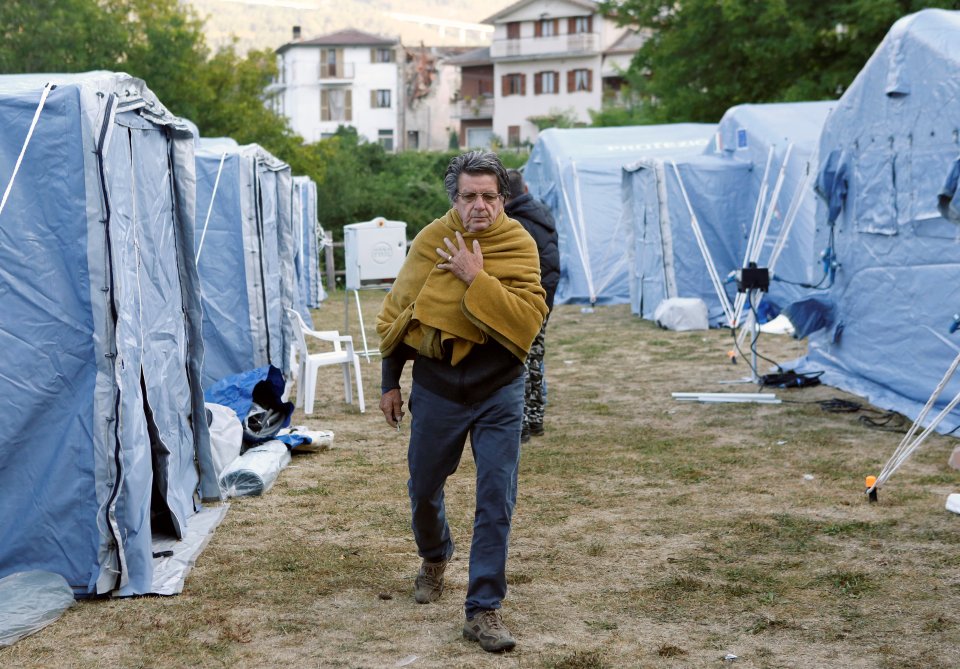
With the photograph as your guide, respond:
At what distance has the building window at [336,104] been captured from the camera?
7012 cm

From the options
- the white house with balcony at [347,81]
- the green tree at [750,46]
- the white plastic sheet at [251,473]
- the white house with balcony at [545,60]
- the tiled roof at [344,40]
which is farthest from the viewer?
the white house with balcony at [347,81]

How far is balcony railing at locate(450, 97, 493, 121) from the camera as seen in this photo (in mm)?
64688

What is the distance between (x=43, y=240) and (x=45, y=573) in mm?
1392

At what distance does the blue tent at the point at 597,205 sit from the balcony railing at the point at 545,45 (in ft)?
137

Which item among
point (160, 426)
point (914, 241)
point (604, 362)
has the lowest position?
point (604, 362)

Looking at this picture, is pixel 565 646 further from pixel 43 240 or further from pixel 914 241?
pixel 914 241

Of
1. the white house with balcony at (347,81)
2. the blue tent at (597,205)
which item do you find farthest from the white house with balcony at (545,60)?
the blue tent at (597,205)

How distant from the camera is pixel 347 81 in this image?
2729 inches

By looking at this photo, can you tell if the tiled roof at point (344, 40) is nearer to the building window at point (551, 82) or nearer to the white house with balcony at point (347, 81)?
the white house with balcony at point (347, 81)

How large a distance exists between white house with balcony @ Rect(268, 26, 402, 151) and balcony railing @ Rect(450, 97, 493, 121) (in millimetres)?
5661

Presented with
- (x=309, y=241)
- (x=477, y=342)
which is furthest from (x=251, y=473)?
(x=309, y=241)

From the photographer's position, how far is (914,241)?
9039 millimetres

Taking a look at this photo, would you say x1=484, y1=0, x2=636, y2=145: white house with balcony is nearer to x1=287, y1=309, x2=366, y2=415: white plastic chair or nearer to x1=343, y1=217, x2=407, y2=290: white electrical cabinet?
x1=343, y1=217, x2=407, y2=290: white electrical cabinet

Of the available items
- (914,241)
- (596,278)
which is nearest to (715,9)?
(596,278)
